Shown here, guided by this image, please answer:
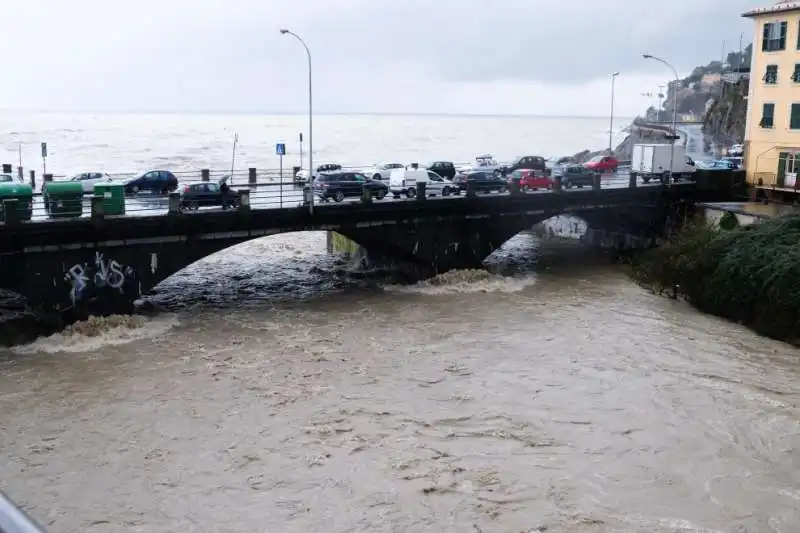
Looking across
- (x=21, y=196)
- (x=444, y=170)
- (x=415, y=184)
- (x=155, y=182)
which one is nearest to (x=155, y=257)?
(x=21, y=196)

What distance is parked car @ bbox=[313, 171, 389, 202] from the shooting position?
1507 inches

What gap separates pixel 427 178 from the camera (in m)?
43.9

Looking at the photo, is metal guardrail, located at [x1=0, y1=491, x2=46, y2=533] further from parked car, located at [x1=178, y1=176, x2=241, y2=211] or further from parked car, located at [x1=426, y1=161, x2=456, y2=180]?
parked car, located at [x1=426, y1=161, x2=456, y2=180]

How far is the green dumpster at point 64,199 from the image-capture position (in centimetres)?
2892

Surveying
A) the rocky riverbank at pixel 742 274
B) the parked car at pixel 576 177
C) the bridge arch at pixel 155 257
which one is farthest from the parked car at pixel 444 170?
the rocky riverbank at pixel 742 274

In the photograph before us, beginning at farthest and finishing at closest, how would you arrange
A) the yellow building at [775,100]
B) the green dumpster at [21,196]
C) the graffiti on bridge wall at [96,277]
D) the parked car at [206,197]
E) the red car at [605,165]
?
the red car at [605,165] < the yellow building at [775,100] < the parked car at [206,197] < the graffiti on bridge wall at [96,277] < the green dumpster at [21,196]

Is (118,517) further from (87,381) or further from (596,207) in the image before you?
(596,207)

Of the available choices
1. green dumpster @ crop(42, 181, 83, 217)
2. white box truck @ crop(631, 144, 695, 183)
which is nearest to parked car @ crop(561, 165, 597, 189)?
white box truck @ crop(631, 144, 695, 183)

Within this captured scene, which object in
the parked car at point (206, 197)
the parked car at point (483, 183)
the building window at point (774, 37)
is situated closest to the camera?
the parked car at point (206, 197)

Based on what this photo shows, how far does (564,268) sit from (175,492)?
30.9 metres

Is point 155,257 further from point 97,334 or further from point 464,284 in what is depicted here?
point 464,284

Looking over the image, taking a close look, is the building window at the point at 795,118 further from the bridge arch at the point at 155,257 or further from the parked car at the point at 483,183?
the bridge arch at the point at 155,257

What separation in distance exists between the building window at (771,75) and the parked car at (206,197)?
34262 mm

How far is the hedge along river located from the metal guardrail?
12.7 meters
